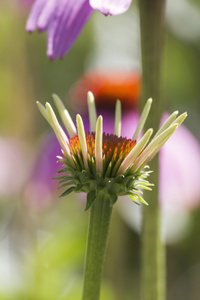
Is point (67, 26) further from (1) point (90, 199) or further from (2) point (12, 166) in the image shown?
(2) point (12, 166)

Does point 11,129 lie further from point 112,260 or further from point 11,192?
point 112,260

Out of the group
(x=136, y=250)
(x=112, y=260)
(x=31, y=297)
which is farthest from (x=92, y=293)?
(x=136, y=250)

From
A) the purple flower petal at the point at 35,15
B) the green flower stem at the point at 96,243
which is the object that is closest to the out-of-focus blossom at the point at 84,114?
the purple flower petal at the point at 35,15

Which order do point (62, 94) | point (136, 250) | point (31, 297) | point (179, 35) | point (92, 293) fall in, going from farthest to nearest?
point (62, 94)
point (179, 35)
point (136, 250)
point (31, 297)
point (92, 293)

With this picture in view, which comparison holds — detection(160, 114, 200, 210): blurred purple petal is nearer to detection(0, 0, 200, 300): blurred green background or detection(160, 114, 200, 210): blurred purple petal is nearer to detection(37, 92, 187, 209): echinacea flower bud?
detection(0, 0, 200, 300): blurred green background

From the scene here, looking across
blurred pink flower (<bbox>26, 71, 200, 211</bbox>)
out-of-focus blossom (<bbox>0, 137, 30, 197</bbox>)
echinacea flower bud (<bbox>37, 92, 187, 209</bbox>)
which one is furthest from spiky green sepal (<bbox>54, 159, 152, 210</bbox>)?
out-of-focus blossom (<bbox>0, 137, 30, 197</bbox>)

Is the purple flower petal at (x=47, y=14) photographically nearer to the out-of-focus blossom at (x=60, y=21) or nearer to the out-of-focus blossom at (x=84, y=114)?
the out-of-focus blossom at (x=60, y=21)
